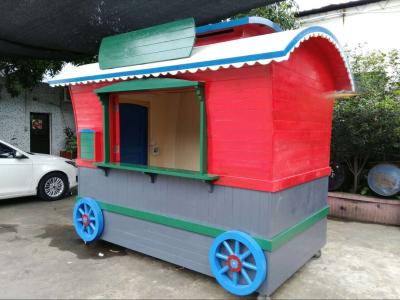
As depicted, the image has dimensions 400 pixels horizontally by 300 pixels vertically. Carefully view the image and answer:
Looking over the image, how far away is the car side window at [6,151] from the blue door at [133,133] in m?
3.04

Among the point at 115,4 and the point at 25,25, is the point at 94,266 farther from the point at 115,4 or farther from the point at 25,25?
the point at 25,25

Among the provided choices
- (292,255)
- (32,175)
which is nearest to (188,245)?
(292,255)

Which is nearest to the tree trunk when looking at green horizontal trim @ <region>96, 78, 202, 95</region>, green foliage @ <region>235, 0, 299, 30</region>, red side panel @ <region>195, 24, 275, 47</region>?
green foliage @ <region>235, 0, 299, 30</region>

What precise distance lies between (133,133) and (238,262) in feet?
10.3

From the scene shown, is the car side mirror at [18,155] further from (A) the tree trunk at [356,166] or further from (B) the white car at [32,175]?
(A) the tree trunk at [356,166]

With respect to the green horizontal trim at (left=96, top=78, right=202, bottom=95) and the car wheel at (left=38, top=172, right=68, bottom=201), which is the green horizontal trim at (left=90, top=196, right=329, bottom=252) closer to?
the green horizontal trim at (left=96, top=78, right=202, bottom=95)

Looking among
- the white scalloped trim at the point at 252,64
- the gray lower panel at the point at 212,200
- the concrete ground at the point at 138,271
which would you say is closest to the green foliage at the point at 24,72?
the concrete ground at the point at 138,271

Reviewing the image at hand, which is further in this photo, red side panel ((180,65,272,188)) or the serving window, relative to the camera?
the serving window

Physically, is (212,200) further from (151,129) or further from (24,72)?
(24,72)

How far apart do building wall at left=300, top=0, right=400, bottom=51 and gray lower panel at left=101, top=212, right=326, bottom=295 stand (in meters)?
6.63

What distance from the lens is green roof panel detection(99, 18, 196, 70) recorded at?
336cm

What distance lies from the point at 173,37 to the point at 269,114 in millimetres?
1432

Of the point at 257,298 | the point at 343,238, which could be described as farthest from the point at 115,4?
the point at 343,238

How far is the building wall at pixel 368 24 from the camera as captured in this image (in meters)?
8.52
